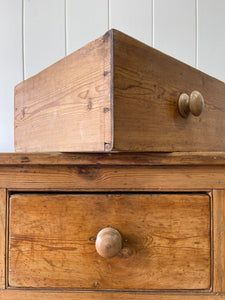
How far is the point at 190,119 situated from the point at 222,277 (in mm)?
301

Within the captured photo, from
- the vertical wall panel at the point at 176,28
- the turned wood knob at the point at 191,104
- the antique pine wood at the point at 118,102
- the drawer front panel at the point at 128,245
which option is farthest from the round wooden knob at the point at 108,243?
the vertical wall panel at the point at 176,28

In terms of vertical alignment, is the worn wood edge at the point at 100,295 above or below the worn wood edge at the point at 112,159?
below

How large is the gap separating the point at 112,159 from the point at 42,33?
0.73m

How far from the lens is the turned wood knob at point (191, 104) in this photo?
0.48 metres

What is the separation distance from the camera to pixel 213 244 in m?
0.46

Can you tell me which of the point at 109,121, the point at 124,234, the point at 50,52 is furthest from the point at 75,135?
the point at 50,52

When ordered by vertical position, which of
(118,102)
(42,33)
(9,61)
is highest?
(42,33)

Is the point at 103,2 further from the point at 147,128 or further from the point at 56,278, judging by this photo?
the point at 56,278

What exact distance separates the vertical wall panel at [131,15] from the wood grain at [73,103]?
0.48 meters

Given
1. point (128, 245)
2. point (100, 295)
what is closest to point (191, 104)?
point (128, 245)

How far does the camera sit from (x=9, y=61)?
3.14 ft

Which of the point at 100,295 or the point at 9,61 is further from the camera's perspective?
the point at 9,61

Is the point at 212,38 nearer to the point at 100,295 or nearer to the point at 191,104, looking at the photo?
the point at 191,104

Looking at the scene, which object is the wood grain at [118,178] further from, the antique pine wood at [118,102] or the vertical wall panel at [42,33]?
the vertical wall panel at [42,33]
